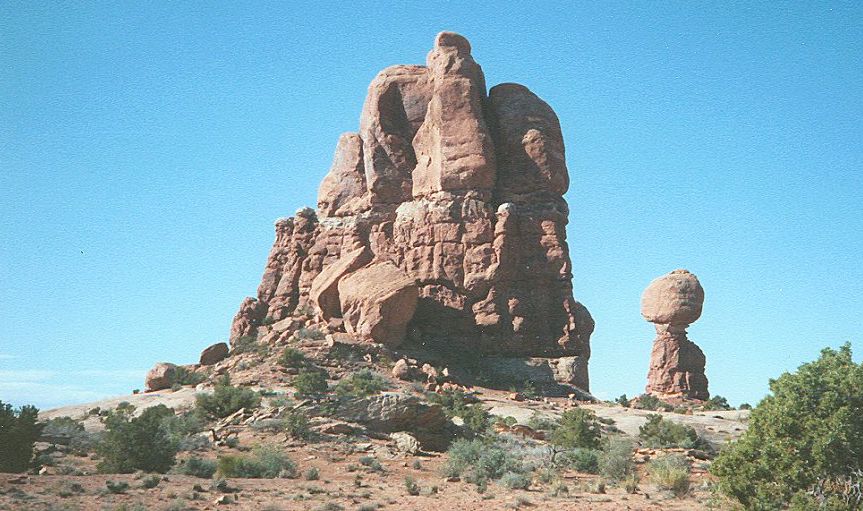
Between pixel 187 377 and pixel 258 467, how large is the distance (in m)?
19.2

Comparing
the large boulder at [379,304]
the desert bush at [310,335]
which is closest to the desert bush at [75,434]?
the desert bush at [310,335]

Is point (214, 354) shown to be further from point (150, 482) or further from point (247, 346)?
point (150, 482)

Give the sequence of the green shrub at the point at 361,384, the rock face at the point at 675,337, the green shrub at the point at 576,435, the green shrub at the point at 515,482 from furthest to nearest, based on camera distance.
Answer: the rock face at the point at 675,337 < the green shrub at the point at 361,384 < the green shrub at the point at 576,435 < the green shrub at the point at 515,482

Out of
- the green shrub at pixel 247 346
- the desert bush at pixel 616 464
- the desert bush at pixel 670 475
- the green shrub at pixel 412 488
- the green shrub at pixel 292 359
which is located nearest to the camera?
the green shrub at pixel 412 488

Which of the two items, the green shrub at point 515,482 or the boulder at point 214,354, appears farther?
the boulder at point 214,354

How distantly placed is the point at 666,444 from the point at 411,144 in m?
25.3

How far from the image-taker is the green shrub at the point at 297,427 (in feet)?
89.2

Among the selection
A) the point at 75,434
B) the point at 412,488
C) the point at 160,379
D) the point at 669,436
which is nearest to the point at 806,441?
the point at 412,488

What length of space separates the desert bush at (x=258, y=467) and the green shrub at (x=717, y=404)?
24356 millimetres

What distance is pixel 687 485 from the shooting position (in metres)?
22.0

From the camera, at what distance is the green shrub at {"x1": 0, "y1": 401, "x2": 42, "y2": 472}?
22.5m

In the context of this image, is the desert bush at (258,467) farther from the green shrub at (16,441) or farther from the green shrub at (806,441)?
the green shrub at (806,441)

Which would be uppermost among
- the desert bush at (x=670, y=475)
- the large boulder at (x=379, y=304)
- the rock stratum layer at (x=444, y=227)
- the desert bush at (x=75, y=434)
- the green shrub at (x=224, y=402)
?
the rock stratum layer at (x=444, y=227)

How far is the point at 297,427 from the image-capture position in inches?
1072
